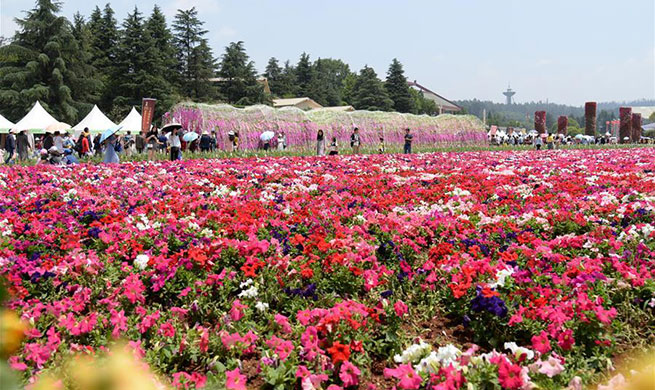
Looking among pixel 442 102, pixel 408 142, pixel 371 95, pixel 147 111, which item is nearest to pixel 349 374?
pixel 408 142

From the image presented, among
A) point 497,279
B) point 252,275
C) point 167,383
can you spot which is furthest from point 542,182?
point 167,383

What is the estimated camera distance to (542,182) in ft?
34.1

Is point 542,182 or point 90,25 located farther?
point 90,25

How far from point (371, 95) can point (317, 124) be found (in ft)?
124

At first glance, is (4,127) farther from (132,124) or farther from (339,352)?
(339,352)

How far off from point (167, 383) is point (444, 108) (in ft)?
454

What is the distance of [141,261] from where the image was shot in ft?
16.3

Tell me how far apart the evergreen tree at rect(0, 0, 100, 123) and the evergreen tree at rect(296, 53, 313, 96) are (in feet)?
132

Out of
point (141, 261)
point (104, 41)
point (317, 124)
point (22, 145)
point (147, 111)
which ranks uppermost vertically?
point (104, 41)

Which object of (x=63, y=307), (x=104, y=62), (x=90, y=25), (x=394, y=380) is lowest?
(x=394, y=380)

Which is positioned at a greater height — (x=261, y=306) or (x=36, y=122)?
(x=36, y=122)

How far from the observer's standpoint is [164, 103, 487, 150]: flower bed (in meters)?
29.9

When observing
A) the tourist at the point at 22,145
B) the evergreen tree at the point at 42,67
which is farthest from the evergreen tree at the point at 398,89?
the tourist at the point at 22,145

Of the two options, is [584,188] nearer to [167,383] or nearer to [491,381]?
[491,381]
